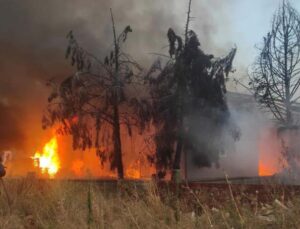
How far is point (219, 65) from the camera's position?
17969 millimetres

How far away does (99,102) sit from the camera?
1819cm

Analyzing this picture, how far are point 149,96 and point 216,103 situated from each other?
7.89ft

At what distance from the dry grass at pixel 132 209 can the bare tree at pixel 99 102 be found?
25.9 feet

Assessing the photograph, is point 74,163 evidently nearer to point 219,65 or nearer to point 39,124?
point 39,124

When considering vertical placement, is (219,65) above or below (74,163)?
above

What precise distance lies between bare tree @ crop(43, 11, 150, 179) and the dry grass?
788 cm

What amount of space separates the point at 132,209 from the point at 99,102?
11453 millimetres

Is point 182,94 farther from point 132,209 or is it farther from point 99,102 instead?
point 132,209

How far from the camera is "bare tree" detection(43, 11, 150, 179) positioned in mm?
17672

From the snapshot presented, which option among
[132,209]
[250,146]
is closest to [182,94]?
[250,146]

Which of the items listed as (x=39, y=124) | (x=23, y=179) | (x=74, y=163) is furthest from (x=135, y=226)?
(x=39, y=124)

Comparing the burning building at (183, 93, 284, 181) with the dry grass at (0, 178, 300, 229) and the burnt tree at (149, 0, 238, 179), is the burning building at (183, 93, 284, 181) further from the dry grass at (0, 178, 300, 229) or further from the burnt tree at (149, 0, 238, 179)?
the dry grass at (0, 178, 300, 229)

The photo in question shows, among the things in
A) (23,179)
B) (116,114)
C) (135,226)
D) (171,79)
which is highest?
(171,79)

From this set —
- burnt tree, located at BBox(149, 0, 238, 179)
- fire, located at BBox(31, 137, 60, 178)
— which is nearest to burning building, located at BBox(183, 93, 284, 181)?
burnt tree, located at BBox(149, 0, 238, 179)
